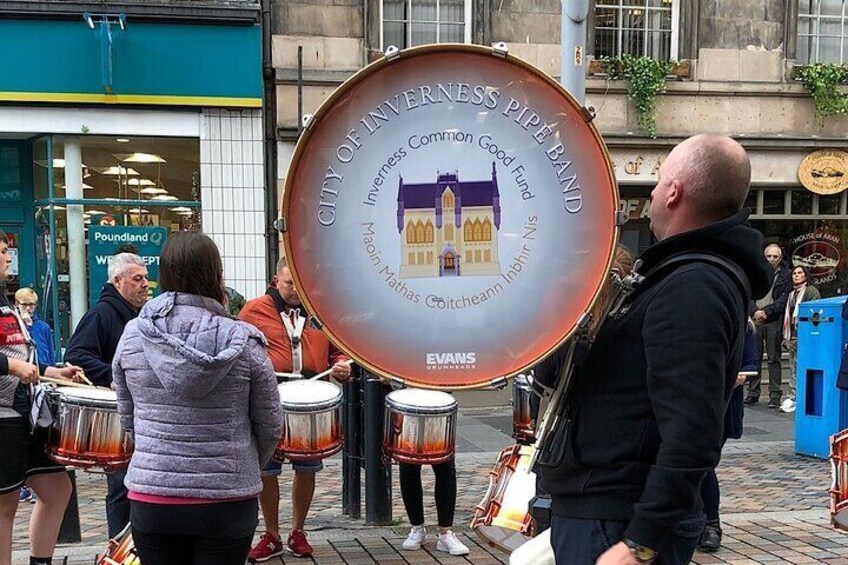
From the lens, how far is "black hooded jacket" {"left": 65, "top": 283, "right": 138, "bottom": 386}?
4207 mm

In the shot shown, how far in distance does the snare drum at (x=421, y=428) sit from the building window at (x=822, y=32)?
9947 mm

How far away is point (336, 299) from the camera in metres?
2.20

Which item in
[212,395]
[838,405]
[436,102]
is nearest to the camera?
[436,102]

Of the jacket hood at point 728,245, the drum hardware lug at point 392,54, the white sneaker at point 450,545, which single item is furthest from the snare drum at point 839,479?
the drum hardware lug at point 392,54

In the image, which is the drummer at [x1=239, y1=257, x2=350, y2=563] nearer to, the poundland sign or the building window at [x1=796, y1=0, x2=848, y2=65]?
the poundland sign

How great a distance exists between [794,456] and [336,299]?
6583 mm

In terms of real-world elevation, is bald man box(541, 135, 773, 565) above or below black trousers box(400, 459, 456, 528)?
above

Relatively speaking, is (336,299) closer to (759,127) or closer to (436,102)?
(436,102)

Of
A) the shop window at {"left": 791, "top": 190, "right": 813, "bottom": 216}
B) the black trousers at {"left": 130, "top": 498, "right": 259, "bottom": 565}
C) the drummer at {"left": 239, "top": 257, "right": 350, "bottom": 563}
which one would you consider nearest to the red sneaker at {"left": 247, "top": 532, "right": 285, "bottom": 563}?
the drummer at {"left": 239, "top": 257, "right": 350, "bottom": 563}

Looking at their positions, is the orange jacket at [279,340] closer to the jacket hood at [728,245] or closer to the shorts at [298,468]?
the shorts at [298,468]

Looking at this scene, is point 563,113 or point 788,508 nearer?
point 563,113

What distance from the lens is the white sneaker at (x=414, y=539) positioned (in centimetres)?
480

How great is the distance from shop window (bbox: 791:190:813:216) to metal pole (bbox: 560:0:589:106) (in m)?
8.51

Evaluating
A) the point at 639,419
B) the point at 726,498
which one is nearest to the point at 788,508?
the point at 726,498
